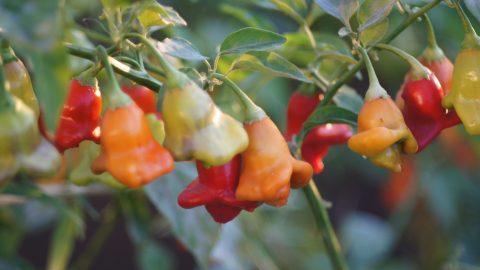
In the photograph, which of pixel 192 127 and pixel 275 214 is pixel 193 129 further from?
pixel 275 214

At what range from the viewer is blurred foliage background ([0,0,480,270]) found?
4.79 ft

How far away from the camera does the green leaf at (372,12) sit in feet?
3.15

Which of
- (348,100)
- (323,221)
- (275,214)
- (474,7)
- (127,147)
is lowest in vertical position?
(275,214)

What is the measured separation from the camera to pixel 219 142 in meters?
0.84

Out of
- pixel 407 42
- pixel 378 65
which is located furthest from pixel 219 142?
pixel 378 65

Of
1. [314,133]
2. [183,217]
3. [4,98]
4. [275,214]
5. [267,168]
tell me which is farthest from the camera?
[275,214]

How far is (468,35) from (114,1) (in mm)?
383

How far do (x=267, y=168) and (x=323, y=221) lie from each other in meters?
0.31

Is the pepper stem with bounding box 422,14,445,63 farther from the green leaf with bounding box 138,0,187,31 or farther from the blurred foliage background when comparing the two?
the green leaf with bounding box 138,0,187,31

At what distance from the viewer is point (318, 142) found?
1164mm

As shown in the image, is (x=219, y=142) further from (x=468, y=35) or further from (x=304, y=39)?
(x=304, y=39)

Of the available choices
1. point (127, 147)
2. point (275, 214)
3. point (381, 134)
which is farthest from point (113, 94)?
point (275, 214)

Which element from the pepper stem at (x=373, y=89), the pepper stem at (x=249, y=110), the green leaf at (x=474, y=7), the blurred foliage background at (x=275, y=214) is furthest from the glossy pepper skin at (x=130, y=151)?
the blurred foliage background at (x=275, y=214)

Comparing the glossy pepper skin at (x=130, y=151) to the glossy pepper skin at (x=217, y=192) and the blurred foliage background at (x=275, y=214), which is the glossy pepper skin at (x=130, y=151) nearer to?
the glossy pepper skin at (x=217, y=192)
